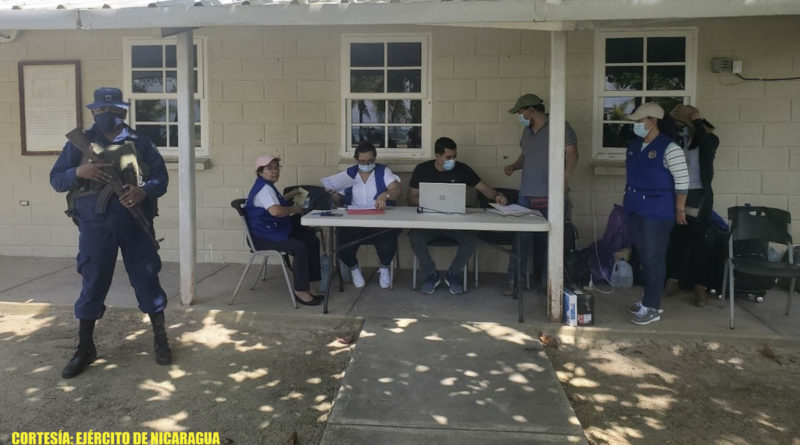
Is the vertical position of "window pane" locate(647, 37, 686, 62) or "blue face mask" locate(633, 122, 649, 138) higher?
"window pane" locate(647, 37, 686, 62)

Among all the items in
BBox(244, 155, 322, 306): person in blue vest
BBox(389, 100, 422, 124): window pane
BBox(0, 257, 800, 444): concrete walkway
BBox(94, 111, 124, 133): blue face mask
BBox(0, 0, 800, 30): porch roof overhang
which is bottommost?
BBox(0, 257, 800, 444): concrete walkway

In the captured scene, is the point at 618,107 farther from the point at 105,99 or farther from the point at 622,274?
the point at 105,99

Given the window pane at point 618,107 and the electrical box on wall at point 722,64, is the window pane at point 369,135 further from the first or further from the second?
the electrical box on wall at point 722,64

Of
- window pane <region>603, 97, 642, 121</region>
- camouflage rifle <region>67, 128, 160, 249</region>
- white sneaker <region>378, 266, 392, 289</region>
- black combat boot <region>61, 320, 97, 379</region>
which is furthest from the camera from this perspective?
window pane <region>603, 97, 642, 121</region>

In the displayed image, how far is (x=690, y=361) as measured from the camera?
13.3 ft

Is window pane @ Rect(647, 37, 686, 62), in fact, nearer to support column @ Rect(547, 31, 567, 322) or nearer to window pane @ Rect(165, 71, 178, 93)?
support column @ Rect(547, 31, 567, 322)

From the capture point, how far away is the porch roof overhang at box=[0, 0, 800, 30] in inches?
148

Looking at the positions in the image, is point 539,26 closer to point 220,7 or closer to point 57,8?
point 220,7

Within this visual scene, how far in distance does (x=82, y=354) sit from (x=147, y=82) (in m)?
3.71

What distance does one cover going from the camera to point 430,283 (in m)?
5.45

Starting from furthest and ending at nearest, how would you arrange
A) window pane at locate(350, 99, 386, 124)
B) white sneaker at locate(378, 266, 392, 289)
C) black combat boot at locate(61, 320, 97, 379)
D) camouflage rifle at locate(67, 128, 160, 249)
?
window pane at locate(350, 99, 386, 124)
white sneaker at locate(378, 266, 392, 289)
black combat boot at locate(61, 320, 97, 379)
camouflage rifle at locate(67, 128, 160, 249)

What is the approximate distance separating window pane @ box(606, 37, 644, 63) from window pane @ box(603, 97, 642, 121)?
38cm

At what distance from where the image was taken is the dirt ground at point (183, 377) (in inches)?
124

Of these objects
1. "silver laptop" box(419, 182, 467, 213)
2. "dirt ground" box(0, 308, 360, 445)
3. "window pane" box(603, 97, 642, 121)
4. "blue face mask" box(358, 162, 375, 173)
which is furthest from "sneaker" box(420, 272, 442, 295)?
"window pane" box(603, 97, 642, 121)
